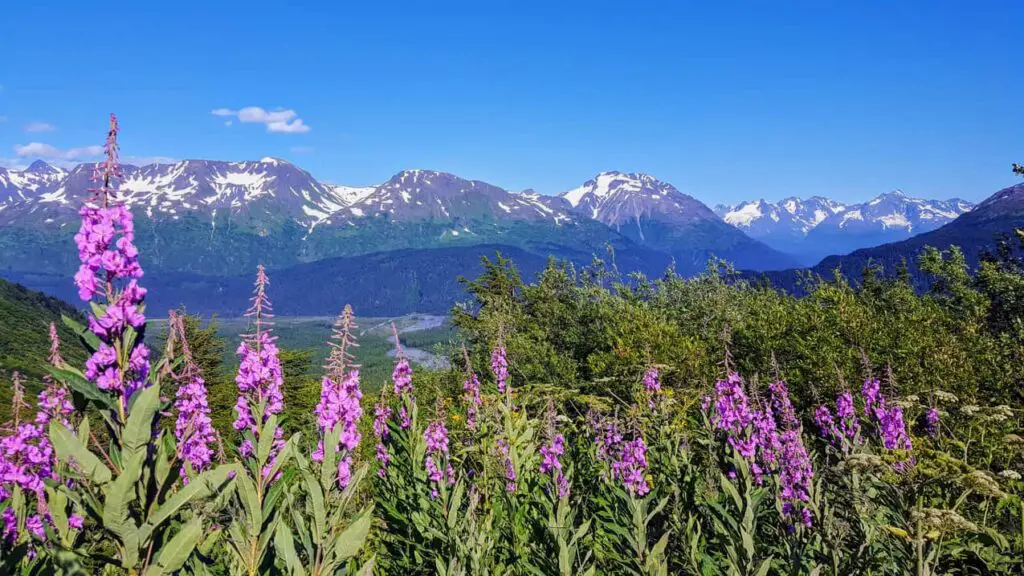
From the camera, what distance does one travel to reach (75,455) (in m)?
1.83

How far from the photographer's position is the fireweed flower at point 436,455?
6662mm

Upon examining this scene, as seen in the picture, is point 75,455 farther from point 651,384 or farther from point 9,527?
point 651,384

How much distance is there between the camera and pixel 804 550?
4422 mm

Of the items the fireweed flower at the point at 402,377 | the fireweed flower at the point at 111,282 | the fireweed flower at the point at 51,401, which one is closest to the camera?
the fireweed flower at the point at 111,282

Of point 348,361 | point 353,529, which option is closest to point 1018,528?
point 353,529

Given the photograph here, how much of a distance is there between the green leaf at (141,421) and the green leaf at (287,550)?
2.70 feet

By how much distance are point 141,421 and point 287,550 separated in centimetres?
89

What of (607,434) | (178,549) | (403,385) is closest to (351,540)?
(178,549)

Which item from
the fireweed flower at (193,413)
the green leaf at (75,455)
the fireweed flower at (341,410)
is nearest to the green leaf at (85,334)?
the green leaf at (75,455)

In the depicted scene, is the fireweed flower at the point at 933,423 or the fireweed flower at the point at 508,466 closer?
the fireweed flower at the point at 508,466

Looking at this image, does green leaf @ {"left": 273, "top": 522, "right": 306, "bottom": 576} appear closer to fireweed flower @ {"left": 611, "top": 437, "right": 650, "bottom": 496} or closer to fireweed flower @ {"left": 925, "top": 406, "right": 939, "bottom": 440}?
fireweed flower @ {"left": 611, "top": 437, "right": 650, "bottom": 496}

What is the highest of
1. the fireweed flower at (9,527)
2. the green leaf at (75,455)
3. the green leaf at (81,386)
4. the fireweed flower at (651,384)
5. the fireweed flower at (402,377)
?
the green leaf at (81,386)

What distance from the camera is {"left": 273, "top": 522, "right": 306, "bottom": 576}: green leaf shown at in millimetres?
2375

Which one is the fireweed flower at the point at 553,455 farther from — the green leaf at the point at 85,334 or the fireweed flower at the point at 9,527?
the green leaf at the point at 85,334
